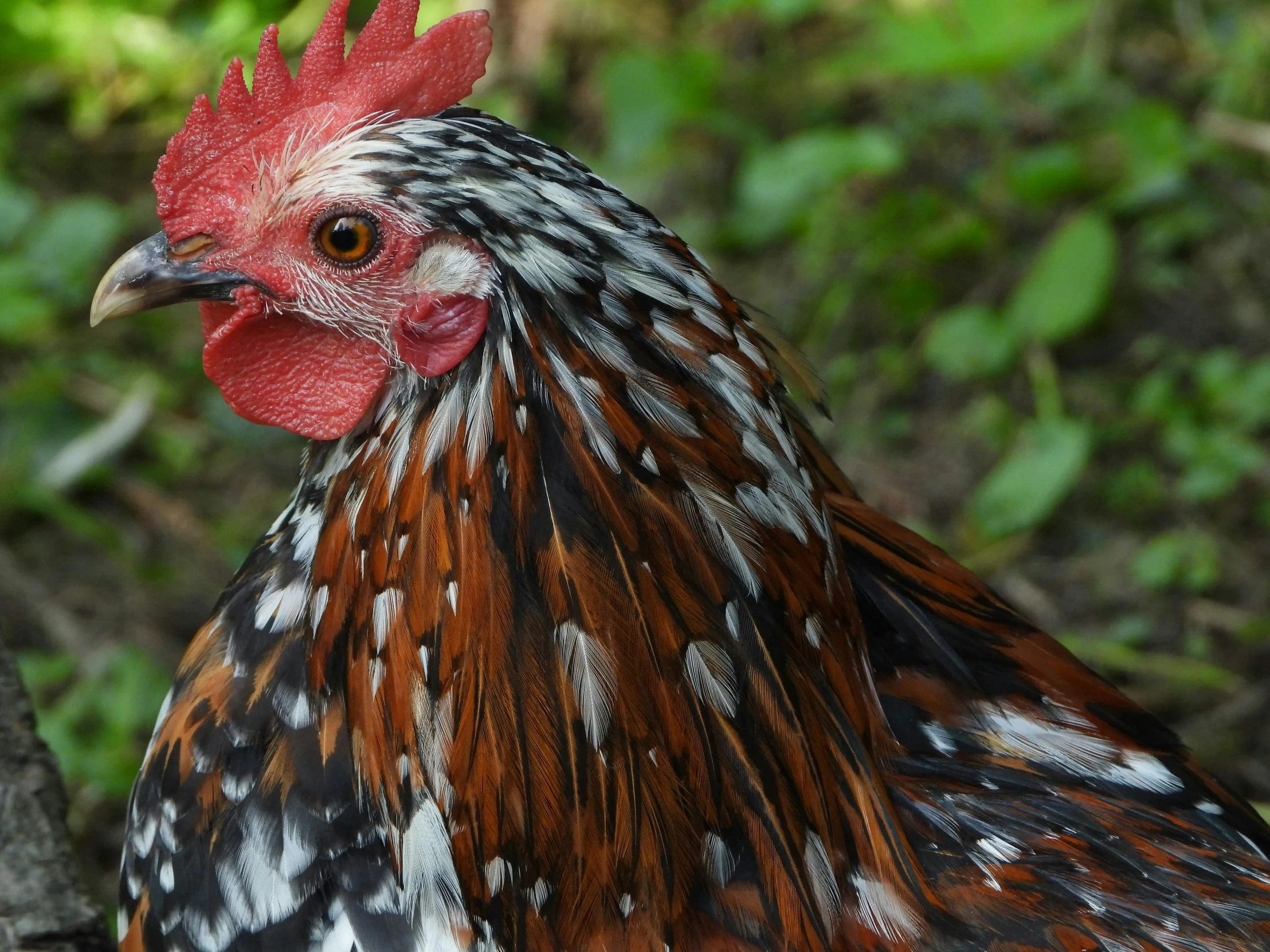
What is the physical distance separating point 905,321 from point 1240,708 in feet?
5.85

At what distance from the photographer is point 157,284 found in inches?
71.0

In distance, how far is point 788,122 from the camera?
5.21 meters

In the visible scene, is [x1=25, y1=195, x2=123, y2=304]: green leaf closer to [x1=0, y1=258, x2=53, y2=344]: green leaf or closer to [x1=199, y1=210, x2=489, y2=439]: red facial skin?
[x1=0, y1=258, x2=53, y2=344]: green leaf

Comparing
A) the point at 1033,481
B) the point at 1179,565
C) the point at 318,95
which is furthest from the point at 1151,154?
the point at 318,95

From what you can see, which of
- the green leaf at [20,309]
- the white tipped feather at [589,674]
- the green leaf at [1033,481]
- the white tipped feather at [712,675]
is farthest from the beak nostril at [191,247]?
the green leaf at [1033,481]

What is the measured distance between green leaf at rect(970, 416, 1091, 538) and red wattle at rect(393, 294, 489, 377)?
2603 mm

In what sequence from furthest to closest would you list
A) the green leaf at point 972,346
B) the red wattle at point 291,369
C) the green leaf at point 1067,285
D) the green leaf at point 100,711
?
the green leaf at point 972,346, the green leaf at point 1067,285, the green leaf at point 100,711, the red wattle at point 291,369

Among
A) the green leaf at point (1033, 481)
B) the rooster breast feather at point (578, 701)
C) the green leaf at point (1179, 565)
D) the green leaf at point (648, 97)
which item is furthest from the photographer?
the green leaf at point (648, 97)

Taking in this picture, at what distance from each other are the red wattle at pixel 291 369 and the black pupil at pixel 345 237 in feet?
0.40

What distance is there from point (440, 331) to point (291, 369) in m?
0.31

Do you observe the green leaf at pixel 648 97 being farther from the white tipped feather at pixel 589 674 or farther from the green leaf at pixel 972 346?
the white tipped feather at pixel 589 674

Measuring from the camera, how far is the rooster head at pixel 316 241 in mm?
1652

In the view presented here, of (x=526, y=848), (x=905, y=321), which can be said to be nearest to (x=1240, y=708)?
(x=905, y=321)

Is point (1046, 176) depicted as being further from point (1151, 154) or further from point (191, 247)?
point (191, 247)
